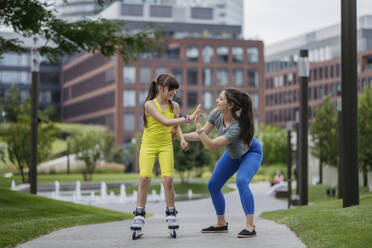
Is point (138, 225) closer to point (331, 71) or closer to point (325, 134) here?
point (325, 134)

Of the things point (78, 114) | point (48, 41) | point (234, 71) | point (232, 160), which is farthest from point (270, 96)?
point (232, 160)

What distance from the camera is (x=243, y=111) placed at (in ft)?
25.4

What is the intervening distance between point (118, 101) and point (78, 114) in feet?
69.7

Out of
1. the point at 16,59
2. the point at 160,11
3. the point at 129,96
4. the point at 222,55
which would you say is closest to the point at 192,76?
the point at 222,55

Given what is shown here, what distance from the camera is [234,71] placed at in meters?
101

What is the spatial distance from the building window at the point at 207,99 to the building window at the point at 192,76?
205cm

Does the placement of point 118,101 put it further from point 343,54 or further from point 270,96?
point 343,54

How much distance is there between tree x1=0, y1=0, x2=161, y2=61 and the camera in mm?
16406

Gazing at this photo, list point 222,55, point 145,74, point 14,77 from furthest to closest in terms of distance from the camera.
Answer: point 14,77, point 222,55, point 145,74

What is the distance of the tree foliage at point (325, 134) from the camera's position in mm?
41594

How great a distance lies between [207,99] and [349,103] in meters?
88.1

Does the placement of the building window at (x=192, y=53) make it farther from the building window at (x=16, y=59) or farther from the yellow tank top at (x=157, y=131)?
the yellow tank top at (x=157, y=131)

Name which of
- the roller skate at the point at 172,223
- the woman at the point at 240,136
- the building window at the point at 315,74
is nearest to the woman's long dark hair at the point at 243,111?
the woman at the point at 240,136

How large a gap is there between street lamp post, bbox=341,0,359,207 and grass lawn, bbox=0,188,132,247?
4.19 m
